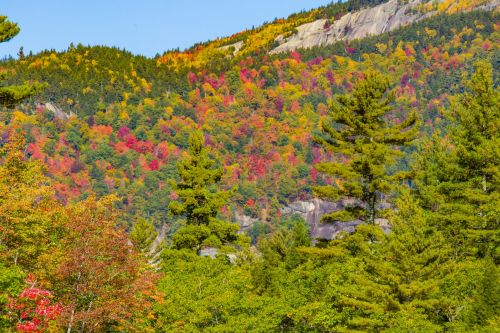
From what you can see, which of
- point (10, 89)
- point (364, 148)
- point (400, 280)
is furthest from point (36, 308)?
point (364, 148)

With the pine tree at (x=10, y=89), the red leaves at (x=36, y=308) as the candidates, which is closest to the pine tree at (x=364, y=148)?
the pine tree at (x=10, y=89)

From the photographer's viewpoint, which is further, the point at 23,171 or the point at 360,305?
the point at 23,171

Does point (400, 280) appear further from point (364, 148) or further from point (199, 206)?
point (199, 206)

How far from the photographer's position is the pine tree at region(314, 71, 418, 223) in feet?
100

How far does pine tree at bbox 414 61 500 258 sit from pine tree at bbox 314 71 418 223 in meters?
2.73

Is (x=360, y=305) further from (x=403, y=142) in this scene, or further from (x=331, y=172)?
(x=403, y=142)

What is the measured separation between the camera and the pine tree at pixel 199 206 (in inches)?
1550

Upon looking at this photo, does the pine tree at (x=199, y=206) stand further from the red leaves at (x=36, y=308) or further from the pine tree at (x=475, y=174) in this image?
the red leaves at (x=36, y=308)

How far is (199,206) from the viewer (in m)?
39.8

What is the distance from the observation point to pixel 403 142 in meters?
32.1

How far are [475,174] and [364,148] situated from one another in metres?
6.30

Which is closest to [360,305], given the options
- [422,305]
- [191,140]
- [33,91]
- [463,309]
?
[422,305]

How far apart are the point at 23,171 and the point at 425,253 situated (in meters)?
19.4

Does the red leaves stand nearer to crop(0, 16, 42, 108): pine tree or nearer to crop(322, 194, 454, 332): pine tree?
crop(0, 16, 42, 108): pine tree
